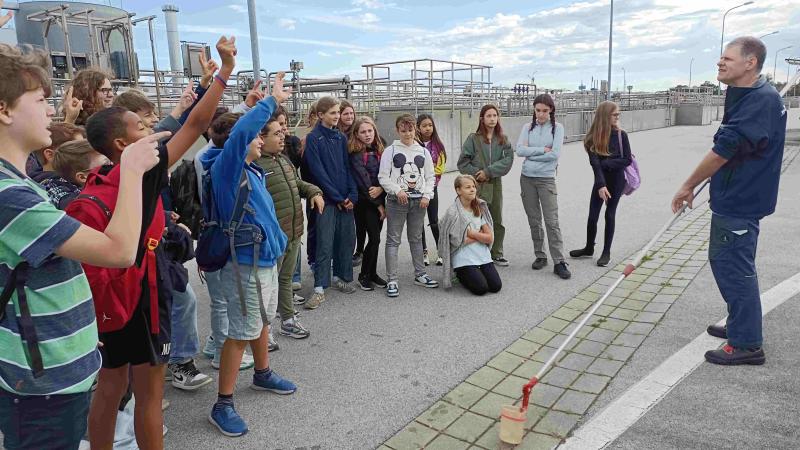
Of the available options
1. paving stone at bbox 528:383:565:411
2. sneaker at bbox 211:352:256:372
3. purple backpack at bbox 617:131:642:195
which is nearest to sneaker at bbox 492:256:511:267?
purple backpack at bbox 617:131:642:195

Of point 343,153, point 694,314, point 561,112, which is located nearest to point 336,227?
point 343,153

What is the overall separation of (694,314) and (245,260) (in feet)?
11.9

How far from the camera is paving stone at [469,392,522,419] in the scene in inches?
123

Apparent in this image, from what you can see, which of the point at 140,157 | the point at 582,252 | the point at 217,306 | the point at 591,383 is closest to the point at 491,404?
the point at 591,383

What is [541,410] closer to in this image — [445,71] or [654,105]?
[445,71]

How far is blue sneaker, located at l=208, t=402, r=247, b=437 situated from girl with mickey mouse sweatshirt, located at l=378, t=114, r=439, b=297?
7.72 ft

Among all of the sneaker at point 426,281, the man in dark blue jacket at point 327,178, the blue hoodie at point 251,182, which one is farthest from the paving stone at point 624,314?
the blue hoodie at point 251,182

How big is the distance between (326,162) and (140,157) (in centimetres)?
342

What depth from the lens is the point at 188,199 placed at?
133 inches

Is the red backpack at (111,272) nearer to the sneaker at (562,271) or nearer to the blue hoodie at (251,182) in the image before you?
the blue hoodie at (251,182)

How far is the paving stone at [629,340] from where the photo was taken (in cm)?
400

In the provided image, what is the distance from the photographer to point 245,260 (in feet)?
10.1

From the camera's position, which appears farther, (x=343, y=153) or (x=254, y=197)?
(x=343, y=153)

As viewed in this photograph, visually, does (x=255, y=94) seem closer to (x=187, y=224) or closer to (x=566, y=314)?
(x=187, y=224)
